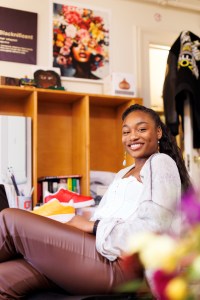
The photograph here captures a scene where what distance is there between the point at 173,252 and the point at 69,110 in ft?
8.54

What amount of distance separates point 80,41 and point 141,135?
5.09 feet

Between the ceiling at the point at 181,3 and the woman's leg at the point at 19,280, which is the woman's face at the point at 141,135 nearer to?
the woman's leg at the point at 19,280

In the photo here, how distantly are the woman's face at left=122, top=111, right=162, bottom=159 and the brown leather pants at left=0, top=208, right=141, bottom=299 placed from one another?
45cm

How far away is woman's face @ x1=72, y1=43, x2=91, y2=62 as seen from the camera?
9.43 feet

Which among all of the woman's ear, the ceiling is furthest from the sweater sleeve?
the ceiling

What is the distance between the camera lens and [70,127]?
2861 mm

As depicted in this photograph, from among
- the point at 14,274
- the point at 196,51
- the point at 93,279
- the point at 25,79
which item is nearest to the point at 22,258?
the point at 14,274

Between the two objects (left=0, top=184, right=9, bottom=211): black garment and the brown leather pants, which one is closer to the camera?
the brown leather pants

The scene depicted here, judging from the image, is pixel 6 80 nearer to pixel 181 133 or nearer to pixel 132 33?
pixel 132 33

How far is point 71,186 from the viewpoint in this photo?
2.54 m

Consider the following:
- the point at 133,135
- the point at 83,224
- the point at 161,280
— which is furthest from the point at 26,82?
the point at 161,280

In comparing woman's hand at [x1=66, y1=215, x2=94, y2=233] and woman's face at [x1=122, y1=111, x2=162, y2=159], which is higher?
woman's face at [x1=122, y1=111, x2=162, y2=159]

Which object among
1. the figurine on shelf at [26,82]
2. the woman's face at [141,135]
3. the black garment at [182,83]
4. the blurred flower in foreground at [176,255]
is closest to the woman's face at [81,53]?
the figurine on shelf at [26,82]

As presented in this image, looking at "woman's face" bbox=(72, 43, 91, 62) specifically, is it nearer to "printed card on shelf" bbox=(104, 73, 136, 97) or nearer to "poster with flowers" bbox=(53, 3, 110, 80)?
"poster with flowers" bbox=(53, 3, 110, 80)
